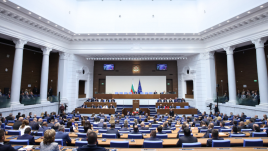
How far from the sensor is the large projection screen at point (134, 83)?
23.8m

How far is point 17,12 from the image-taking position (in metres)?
11.3

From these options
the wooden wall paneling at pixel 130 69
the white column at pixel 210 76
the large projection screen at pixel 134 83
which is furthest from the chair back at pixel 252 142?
the wooden wall paneling at pixel 130 69

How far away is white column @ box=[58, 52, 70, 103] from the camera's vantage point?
55.3 feet

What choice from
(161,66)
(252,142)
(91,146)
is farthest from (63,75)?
(252,142)

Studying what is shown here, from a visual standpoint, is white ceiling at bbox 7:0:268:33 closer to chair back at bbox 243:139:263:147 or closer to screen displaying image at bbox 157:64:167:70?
screen displaying image at bbox 157:64:167:70

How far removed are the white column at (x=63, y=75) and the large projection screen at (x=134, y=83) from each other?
25.2 feet

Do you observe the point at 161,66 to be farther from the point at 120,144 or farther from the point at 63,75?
the point at 120,144

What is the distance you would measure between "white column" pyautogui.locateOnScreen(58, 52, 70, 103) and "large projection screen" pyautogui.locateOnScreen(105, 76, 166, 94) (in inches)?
303

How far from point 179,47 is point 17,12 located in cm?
1528

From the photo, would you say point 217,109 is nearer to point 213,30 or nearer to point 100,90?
point 213,30

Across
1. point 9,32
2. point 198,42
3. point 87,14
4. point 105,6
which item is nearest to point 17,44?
point 9,32

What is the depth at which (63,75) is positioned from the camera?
17.0m

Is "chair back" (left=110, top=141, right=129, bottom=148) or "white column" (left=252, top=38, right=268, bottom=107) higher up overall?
"white column" (left=252, top=38, right=268, bottom=107)

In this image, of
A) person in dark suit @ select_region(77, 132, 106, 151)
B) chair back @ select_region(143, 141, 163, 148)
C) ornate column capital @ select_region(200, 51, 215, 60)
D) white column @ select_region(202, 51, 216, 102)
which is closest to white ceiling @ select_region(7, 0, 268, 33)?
ornate column capital @ select_region(200, 51, 215, 60)
